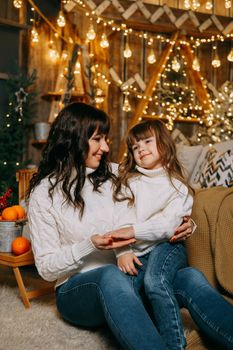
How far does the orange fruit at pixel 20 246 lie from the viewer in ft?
5.63

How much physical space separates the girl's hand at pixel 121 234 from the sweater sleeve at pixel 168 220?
18mm

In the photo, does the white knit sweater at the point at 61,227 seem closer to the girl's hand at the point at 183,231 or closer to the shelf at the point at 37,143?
the girl's hand at the point at 183,231

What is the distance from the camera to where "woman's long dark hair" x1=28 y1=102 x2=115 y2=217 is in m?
1.43

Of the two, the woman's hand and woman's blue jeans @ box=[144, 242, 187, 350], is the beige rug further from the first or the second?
the woman's hand

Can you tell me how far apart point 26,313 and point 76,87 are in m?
2.77

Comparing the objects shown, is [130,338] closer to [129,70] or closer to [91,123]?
[91,123]

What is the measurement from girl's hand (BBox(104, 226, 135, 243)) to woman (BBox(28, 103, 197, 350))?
0.01m

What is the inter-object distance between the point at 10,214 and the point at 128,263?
719mm

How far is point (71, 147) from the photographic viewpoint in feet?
4.76

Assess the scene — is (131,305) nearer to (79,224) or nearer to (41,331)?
(79,224)

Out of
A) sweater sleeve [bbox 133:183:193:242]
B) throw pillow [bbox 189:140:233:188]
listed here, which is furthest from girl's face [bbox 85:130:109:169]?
throw pillow [bbox 189:140:233:188]

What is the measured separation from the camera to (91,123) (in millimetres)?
1449

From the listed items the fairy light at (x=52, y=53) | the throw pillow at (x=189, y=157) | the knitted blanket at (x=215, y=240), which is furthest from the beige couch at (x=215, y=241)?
the fairy light at (x=52, y=53)

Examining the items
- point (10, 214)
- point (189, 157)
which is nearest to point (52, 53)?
point (189, 157)
